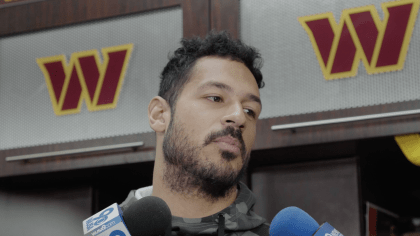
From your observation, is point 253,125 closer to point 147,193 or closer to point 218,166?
A: point 218,166

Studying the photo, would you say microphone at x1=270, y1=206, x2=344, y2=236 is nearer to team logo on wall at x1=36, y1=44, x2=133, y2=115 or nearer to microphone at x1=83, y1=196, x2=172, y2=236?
microphone at x1=83, y1=196, x2=172, y2=236

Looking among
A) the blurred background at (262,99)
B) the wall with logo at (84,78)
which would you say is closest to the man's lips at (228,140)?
the blurred background at (262,99)

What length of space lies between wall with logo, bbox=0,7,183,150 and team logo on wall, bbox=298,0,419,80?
39 centimetres

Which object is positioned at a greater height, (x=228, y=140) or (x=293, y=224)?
(x=228, y=140)

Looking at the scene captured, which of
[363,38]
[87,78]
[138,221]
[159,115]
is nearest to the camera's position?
[138,221]

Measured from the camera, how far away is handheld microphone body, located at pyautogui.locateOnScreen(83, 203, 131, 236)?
81 centimetres

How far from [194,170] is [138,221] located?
9.4 inches

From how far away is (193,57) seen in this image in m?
1.17

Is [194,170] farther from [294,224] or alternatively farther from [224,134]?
[294,224]

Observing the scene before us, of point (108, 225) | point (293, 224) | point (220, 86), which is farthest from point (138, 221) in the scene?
point (220, 86)

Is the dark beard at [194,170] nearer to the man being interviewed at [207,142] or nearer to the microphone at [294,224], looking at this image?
the man being interviewed at [207,142]

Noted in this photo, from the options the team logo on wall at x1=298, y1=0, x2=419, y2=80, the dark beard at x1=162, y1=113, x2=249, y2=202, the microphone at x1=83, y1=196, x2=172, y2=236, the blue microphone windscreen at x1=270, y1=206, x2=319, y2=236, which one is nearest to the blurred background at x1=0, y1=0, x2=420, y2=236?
the team logo on wall at x1=298, y1=0, x2=419, y2=80

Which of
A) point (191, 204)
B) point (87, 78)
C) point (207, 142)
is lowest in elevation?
point (191, 204)

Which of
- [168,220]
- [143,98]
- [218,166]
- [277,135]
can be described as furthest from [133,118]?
[168,220]
